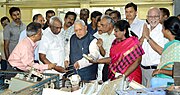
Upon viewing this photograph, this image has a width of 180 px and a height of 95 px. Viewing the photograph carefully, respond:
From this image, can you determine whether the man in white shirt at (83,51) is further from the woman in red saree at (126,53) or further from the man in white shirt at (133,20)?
the man in white shirt at (133,20)

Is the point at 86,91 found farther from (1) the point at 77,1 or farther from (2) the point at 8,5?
(2) the point at 8,5

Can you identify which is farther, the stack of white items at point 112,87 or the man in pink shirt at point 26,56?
the man in pink shirt at point 26,56

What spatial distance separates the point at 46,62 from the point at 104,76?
66 cm

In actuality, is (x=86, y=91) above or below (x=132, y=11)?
below

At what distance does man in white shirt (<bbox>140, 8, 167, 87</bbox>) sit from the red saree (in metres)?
0.31

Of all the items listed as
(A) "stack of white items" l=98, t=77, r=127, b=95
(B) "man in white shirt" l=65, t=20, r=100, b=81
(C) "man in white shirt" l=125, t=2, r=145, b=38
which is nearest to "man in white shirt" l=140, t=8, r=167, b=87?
(C) "man in white shirt" l=125, t=2, r=145, b=38

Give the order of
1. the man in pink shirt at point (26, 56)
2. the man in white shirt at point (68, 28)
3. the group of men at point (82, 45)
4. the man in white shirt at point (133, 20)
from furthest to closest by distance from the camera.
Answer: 1. the man in white shirt at point (68, 28)
2. the man in white shirt at point (133, 20)
3. the group of men at point (82, 45)
4. the man in pink shirt at point (26, 56)

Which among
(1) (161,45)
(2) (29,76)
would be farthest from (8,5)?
(2) (29,76)

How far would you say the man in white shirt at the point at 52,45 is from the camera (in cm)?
370

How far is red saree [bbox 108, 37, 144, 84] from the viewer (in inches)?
125

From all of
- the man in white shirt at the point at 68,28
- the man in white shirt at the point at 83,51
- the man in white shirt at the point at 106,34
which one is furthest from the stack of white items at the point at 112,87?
the man in white shirt at the point at 68,28

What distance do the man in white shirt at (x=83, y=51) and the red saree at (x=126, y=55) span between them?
0.30 m

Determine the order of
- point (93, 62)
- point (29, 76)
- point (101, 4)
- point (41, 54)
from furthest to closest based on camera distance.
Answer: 1. point (101, 4)
2. point (41, 54)
3. point (93, 62)
4. point (29, 76)

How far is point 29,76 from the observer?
2457 millimetres
